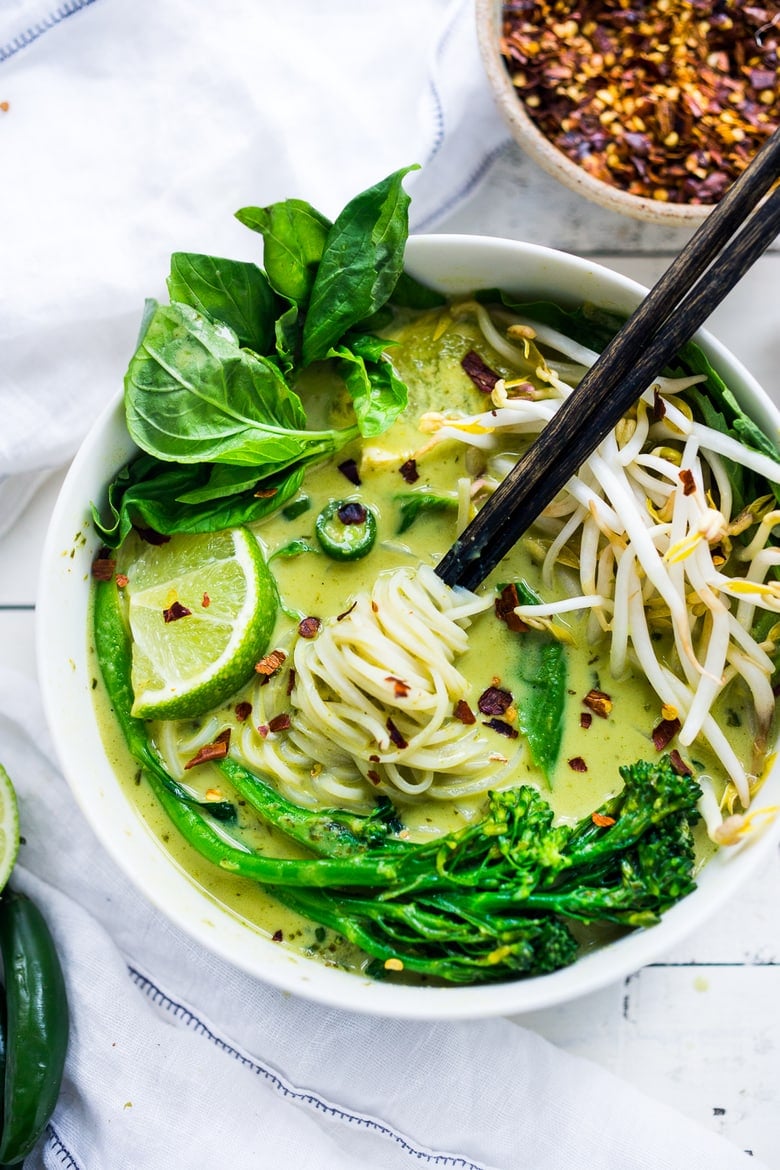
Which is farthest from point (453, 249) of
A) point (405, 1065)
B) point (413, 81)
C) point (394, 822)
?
point (405, 1065)

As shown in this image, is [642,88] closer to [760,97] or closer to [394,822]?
[760,97]

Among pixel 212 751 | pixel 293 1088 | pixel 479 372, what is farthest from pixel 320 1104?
pixel 479 372

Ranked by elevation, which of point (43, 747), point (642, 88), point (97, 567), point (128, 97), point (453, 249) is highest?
point (642, 88)

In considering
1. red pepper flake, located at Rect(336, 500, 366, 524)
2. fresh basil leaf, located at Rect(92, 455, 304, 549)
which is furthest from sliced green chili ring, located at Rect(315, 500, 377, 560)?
fresh basil leaf, located at Rect(92, 455, 304, 549)

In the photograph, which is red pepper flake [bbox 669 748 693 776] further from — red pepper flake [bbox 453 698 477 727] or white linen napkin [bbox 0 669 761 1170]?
white linen napkin [bbox 0 669 761 1170]

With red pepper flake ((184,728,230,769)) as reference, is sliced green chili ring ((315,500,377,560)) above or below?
above

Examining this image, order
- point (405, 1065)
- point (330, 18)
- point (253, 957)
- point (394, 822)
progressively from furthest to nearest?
point (330, 18) → point (405, 1065) → point (394, 822) → point (253, 957)

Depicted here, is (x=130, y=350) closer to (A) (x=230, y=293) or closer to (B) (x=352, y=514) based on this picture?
(A) (x=230, y=293)
